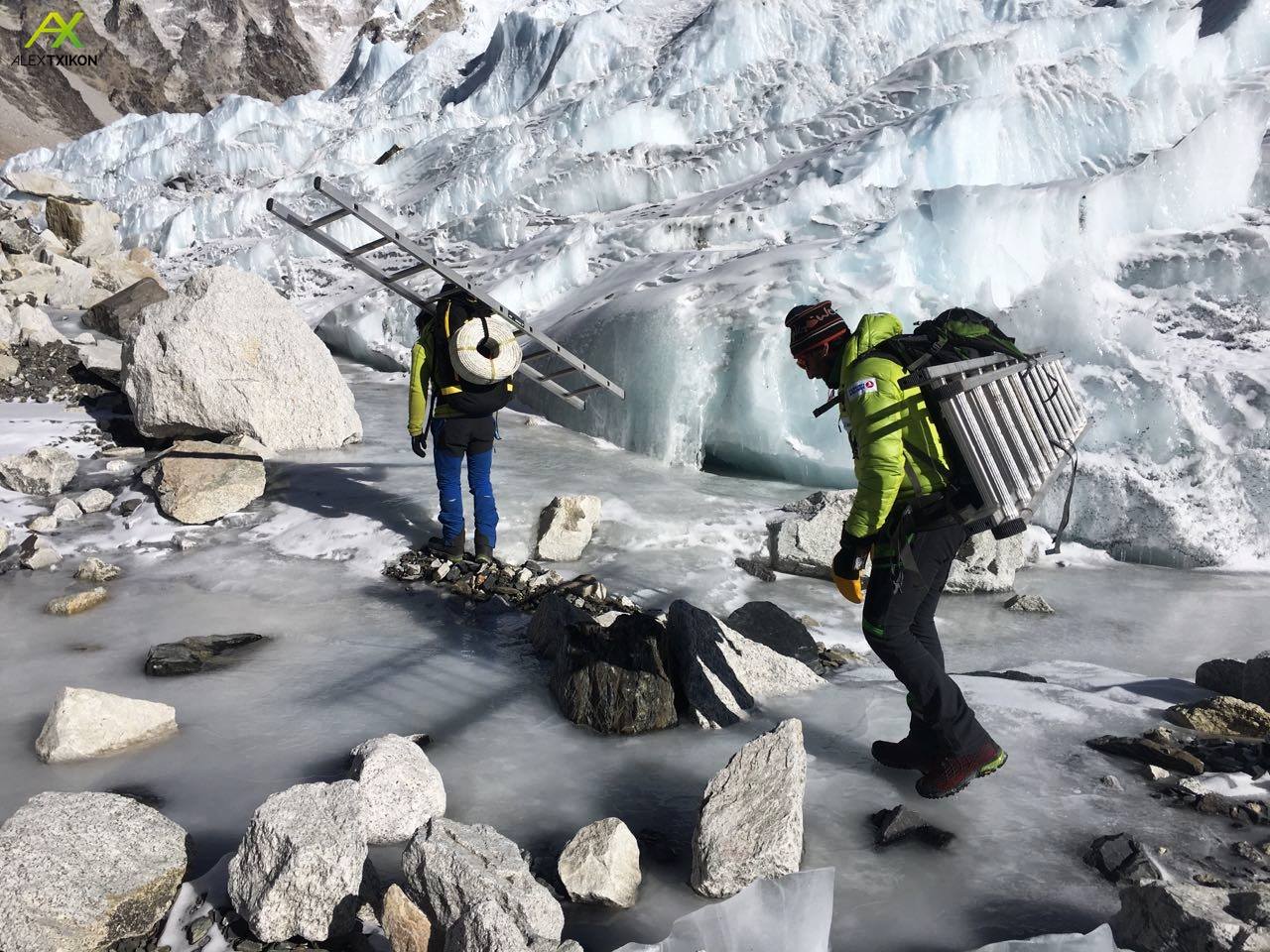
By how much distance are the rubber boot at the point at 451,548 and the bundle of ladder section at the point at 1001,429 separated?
2893 mm

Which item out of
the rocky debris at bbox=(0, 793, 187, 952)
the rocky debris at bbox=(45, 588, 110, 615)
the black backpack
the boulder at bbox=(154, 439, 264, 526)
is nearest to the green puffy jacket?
the rocky debris at bbox=(0, 793, 187, 952)

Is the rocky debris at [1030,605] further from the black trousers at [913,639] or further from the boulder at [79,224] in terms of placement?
the boulder at [79,224]

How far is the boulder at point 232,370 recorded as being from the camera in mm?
6367

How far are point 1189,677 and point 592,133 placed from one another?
13.6 m

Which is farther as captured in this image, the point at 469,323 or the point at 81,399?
the point at 81,399

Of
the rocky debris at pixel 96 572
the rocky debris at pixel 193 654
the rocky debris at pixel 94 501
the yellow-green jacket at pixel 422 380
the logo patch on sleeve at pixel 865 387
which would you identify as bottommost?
the rocky debris at pixel 193 654

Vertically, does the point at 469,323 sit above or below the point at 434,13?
below

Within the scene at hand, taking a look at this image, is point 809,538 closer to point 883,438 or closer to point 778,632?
point 778,632

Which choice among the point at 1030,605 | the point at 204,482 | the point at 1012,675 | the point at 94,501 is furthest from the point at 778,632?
the point at 94,501

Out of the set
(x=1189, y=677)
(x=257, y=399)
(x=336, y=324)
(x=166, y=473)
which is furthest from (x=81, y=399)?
(x=1189, y=677)

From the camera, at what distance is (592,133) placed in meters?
15.5

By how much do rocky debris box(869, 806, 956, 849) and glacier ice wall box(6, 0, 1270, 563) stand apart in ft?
13.1

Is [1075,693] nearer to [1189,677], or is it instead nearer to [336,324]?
[1189,677]

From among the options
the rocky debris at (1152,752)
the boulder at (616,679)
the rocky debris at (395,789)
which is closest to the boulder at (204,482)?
the boulder at (616,679)
